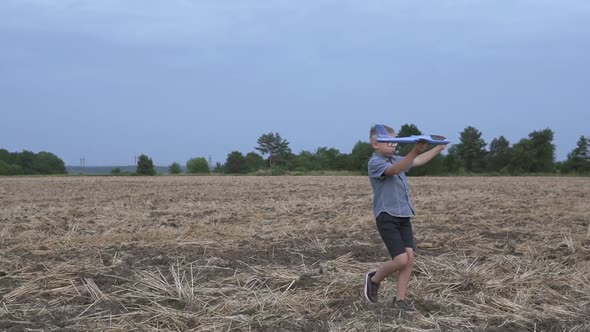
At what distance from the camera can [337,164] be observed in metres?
68.9

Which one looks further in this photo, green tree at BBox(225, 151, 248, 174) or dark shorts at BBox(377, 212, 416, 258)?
green tree at BBox(225, 151, 248, 174)

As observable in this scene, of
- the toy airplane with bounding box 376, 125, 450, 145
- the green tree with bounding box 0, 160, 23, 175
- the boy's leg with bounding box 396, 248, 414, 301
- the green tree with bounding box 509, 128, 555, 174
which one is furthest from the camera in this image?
the green tree with bounding box 0, 160, 23, 175

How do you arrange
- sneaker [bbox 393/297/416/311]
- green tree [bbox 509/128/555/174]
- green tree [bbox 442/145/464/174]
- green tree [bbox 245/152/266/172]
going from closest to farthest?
sneaker [bbox 393/297/416/311] < green tree [bbox 442/145/464/174] < green tree [bbox 509/128/555/174] < green tree [bbox 245/152/266/172]

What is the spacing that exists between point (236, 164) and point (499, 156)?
103 ft

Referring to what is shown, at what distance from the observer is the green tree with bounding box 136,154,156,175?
209 ft

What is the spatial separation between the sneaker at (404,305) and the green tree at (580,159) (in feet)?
194

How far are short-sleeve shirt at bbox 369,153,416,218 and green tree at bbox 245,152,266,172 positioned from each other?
66342 mm

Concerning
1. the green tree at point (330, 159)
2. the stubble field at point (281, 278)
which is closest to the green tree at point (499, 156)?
the green tree at point (330, 159)

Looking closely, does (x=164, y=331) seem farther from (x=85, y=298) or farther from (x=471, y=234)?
(x=471, y=234)

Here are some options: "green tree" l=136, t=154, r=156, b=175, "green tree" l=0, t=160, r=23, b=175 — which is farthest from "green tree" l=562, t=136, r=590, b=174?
"green tree" l=0, t=160, r=23, b=175

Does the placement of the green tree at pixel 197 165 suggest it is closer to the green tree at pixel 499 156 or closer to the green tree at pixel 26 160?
the green tree at pixel 26 160

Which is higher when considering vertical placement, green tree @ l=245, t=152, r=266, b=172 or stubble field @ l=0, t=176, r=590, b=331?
green tree @ l=245, t=152, r=266, b=172

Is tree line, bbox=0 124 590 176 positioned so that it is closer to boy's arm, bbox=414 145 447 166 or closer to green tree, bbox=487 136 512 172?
green tree, bbox=487 136 512 172

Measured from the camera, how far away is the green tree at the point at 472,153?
5991 cm
